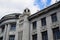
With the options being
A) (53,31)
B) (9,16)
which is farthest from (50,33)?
(9,16)

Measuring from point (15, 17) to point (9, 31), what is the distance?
3.24 meters

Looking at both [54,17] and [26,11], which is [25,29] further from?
[54,17]

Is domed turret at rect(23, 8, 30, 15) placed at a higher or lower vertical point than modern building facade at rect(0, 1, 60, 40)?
higher

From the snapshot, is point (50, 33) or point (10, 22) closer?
point (50, 33)

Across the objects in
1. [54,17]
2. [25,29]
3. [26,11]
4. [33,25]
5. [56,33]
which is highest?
[26,11]

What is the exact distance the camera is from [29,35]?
68.2 ft

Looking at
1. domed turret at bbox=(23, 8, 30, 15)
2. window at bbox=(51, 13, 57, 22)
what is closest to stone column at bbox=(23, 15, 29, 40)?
domed turret at bbox=(23, 8, 30, 15)

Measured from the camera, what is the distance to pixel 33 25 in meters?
21.3

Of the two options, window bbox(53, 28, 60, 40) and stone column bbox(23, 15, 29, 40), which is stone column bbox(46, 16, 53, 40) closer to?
window bbox(53, 28, 60, 40)

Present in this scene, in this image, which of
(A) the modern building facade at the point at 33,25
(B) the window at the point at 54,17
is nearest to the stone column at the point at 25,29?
(A) the modern building facade at the point at 33,25

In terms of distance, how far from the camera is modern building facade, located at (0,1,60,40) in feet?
57.4

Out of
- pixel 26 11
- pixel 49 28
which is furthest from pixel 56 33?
pixel 26 11

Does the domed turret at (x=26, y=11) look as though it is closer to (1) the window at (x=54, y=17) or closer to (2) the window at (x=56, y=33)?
(1) the window at (x=54, y=17)

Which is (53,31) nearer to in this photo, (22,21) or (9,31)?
(22,21)
